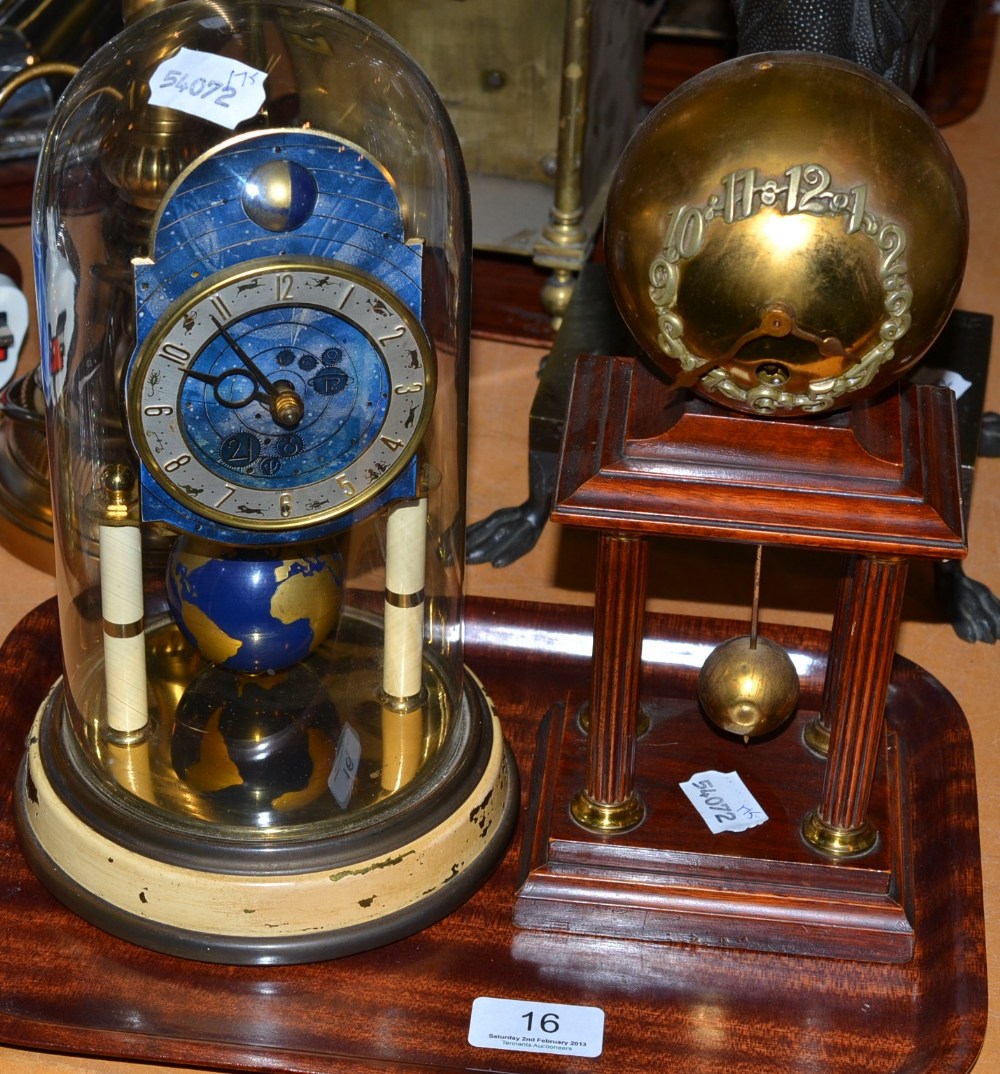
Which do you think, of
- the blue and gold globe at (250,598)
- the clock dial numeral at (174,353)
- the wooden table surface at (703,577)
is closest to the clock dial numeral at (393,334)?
the clock dial numeral at (174,353)

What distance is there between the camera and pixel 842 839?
1.55 meters

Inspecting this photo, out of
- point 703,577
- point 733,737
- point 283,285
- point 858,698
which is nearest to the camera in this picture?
point 283,285

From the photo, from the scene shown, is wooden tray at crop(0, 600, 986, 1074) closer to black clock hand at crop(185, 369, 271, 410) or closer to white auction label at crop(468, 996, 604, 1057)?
white auction label at crop(468, 996, 604, 1057)

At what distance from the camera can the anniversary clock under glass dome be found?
1378 millimetres

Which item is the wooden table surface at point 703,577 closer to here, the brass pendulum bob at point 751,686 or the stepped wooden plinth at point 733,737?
the stepped wooden plinth at point 733,737

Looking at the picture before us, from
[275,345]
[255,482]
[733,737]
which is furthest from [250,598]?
[733,737]

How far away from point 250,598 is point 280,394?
234 mm

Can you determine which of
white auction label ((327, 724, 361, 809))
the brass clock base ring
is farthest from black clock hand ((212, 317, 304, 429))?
the brass clock base ring

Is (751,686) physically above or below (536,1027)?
above

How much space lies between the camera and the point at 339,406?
143 cm

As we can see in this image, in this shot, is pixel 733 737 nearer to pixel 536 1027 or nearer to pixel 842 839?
pixel 842 839

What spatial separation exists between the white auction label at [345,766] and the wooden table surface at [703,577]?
0.58 metres

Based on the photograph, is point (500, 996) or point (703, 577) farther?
point (703, 577)

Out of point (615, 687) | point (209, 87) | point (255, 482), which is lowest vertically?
point (615, 687)
